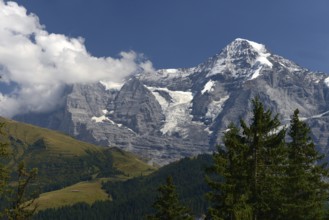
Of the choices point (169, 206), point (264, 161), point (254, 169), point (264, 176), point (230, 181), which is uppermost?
point (264, 161)

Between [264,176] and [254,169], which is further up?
[254,169]

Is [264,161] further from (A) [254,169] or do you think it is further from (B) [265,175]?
(A) [254,169]

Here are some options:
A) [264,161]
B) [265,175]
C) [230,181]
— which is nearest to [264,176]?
[265,175]

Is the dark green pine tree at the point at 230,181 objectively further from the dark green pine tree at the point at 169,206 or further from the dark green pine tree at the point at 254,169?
the dark green pine tree at the point at 169,206

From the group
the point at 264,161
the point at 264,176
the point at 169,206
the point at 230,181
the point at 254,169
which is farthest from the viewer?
the point at 169,206

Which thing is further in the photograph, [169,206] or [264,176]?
[169,206]

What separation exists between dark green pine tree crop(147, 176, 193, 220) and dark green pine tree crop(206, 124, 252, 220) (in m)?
5.89

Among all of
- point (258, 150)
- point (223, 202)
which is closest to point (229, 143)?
point (258, 150)

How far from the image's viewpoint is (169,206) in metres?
41.9

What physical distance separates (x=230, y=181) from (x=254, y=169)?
7.30 ft

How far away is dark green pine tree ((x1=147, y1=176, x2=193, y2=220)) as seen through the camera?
4156 cm

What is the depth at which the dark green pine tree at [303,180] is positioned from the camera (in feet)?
128

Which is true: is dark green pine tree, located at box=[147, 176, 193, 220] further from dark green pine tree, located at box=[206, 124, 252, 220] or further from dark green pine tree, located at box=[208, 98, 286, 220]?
dark green pine tree, located at box=[208, 98, 286, 220]

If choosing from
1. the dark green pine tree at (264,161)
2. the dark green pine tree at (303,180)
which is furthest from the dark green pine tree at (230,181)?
the dark green pine tree at (303,180)
